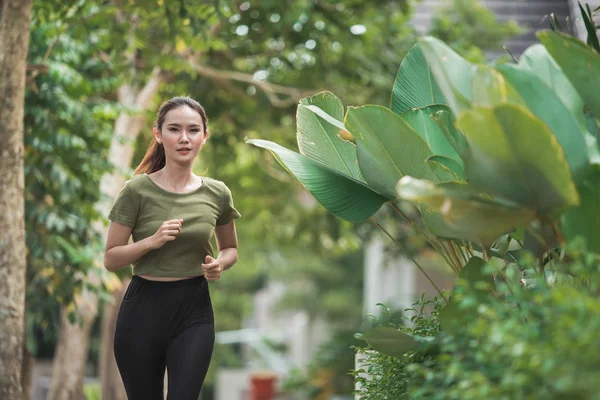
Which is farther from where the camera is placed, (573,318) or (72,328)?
(72,328)

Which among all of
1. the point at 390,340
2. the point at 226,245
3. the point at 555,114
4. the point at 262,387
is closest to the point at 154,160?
the point at 226,245

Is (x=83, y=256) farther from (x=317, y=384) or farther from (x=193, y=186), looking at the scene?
(x=317, y=384)

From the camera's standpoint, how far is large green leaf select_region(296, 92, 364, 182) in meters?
4.04

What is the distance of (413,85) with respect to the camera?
4.29 m

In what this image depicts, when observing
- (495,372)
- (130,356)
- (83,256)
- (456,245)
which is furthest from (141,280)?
(83,256)

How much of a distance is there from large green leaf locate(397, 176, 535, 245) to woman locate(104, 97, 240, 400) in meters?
1.03

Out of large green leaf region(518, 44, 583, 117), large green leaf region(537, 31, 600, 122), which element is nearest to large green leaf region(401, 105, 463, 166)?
large green leaf region(518, 44, 583, 117)

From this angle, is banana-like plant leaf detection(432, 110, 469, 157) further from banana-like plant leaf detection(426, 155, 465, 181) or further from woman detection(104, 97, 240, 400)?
woman detection(104, 97, 240, 400)

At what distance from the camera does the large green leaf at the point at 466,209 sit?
8.85ft

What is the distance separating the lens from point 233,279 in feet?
73.2

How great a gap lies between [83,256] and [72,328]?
224 cm

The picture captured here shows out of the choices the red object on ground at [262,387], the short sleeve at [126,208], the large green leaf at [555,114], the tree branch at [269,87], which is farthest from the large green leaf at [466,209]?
the red object on ground at [262,387]

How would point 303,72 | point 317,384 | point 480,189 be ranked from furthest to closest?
point 317,384 < point 303,72 < point 480,189

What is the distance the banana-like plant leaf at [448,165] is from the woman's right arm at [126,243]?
98 cm
